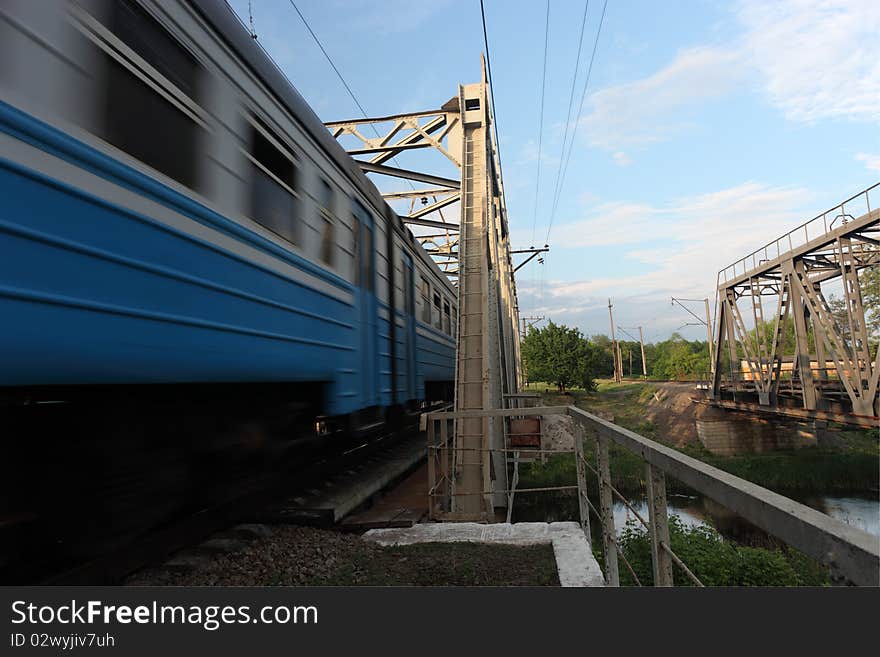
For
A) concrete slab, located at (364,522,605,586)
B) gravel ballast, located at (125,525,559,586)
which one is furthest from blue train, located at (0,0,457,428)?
concrete slab, located at (364,522,605,586)

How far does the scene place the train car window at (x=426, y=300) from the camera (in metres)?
8.60

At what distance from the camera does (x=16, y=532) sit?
9.28 ft

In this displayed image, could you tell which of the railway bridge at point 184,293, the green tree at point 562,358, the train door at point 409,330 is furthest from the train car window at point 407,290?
the green tree at point 562,358

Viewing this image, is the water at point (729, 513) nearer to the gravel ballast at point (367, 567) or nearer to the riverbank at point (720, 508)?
the riverbank at point (720, 508)

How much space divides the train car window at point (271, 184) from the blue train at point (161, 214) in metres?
0.02

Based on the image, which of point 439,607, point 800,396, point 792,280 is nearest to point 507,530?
point 439,607

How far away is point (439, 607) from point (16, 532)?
2.71 metres

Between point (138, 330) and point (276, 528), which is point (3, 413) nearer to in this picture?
point (138, 330)

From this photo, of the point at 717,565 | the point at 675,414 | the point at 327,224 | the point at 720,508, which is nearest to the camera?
the point at 327,224

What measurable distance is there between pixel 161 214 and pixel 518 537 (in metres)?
2.95

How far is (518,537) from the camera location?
3.61m

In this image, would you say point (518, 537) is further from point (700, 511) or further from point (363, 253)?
point (700, 511)

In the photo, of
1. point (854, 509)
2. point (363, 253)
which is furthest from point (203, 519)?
point (854, 509)

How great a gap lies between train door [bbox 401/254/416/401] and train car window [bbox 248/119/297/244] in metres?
3.14
